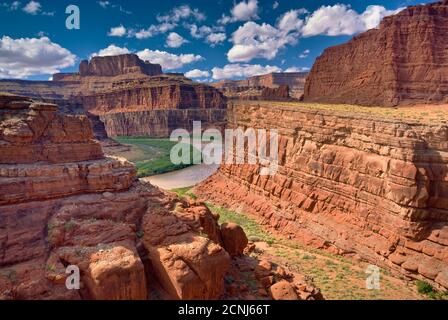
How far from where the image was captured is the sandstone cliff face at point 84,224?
978 centimetres

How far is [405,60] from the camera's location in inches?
1369

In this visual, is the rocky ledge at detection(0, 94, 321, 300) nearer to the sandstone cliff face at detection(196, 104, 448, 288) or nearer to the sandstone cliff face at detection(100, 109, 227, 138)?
the sandstone cliff face at detection(196, 104, 448, 288)

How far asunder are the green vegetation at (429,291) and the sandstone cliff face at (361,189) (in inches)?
18.0

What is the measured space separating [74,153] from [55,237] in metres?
4.06

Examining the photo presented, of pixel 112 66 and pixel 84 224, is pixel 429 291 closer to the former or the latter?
pixel 84 224

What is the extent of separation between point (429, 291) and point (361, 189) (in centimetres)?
657

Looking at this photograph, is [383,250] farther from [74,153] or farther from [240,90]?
[240,90]

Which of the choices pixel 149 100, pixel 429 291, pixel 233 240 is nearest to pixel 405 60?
pixel 429 291

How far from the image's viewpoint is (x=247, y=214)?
29.0 meters

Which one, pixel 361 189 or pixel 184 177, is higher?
pixel 361 189

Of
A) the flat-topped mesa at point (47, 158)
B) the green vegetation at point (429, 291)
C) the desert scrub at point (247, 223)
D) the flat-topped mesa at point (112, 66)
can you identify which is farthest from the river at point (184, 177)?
the flat-topped mesa at point (112, 66)

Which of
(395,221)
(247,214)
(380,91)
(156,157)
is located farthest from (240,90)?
(395,221)

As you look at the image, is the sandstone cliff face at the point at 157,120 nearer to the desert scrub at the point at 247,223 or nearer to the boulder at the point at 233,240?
the desert scrub at the point at 247,223

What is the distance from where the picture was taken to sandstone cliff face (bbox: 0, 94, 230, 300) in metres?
9.78
